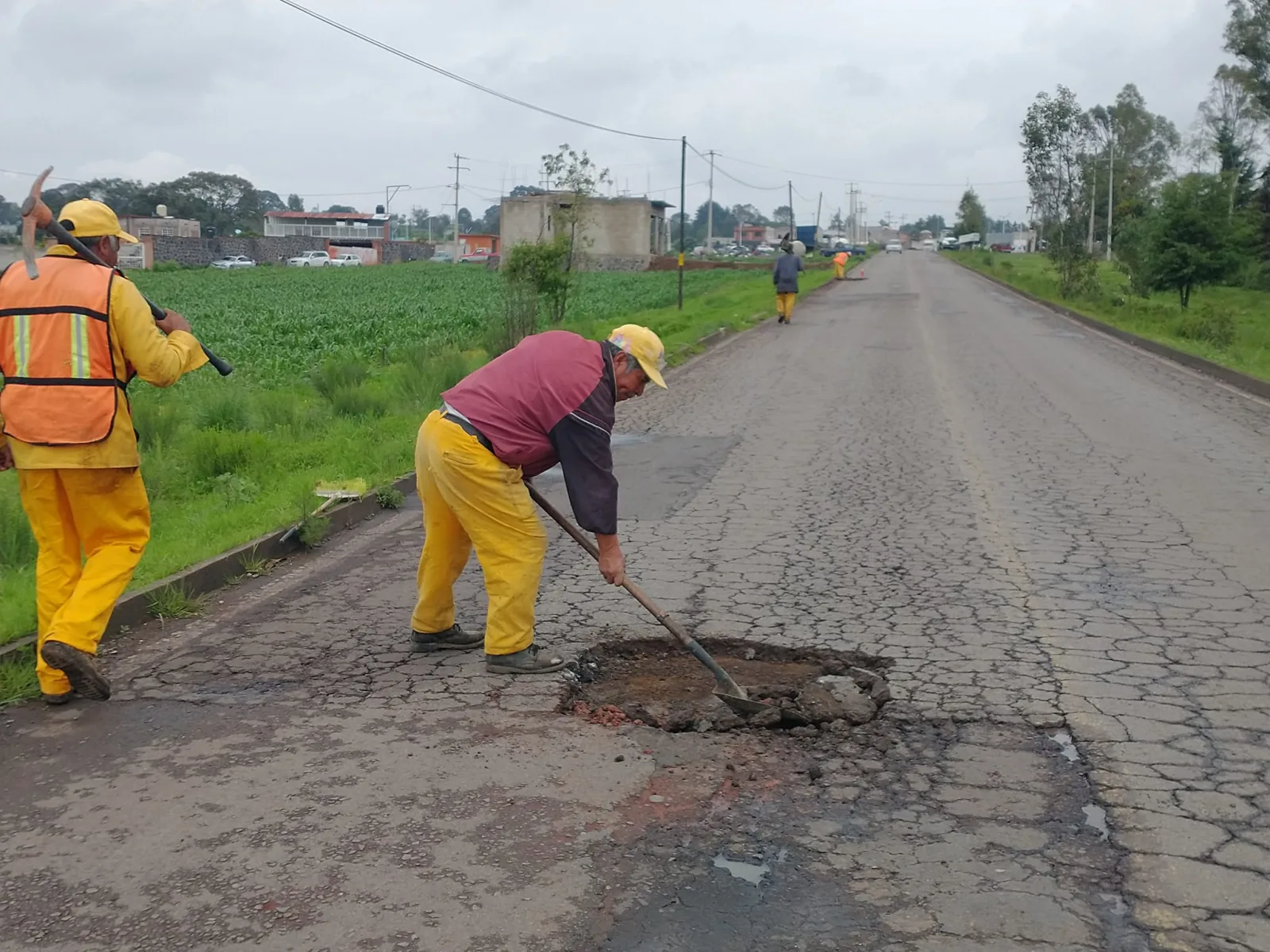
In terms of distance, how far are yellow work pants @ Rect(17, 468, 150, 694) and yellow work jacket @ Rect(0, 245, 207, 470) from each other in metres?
0.08

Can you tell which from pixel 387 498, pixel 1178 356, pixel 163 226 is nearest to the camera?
pixel 387 498

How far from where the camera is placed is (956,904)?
10.9ft

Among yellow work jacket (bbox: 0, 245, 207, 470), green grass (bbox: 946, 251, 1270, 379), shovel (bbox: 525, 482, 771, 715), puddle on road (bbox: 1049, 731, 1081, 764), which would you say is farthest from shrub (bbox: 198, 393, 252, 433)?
green grass (bbox: 946, 251, 1270, 379)

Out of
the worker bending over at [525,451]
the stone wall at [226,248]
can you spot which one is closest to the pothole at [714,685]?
the worker bending over at [525,451]

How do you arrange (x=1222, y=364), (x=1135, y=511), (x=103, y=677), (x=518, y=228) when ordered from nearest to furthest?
(x=103, y=677)
(x=1135, y=511)
(x=1222, y=364)
(x=518, y=228)

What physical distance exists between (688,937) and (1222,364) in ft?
54.2

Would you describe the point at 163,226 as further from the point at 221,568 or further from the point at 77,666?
the point at 77,666

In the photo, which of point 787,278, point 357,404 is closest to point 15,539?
point 357,404

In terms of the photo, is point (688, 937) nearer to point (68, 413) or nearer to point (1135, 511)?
point (68, 413)

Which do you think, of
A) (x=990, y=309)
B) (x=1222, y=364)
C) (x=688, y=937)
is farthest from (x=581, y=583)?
(x=990, y=309)

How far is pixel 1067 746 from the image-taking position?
4379 mm

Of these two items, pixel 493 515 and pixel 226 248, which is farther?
pixel 226 248

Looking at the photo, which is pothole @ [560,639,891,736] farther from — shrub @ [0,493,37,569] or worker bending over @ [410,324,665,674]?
shrub @ [0,493,37,569]

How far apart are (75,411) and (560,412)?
73.5 inches
